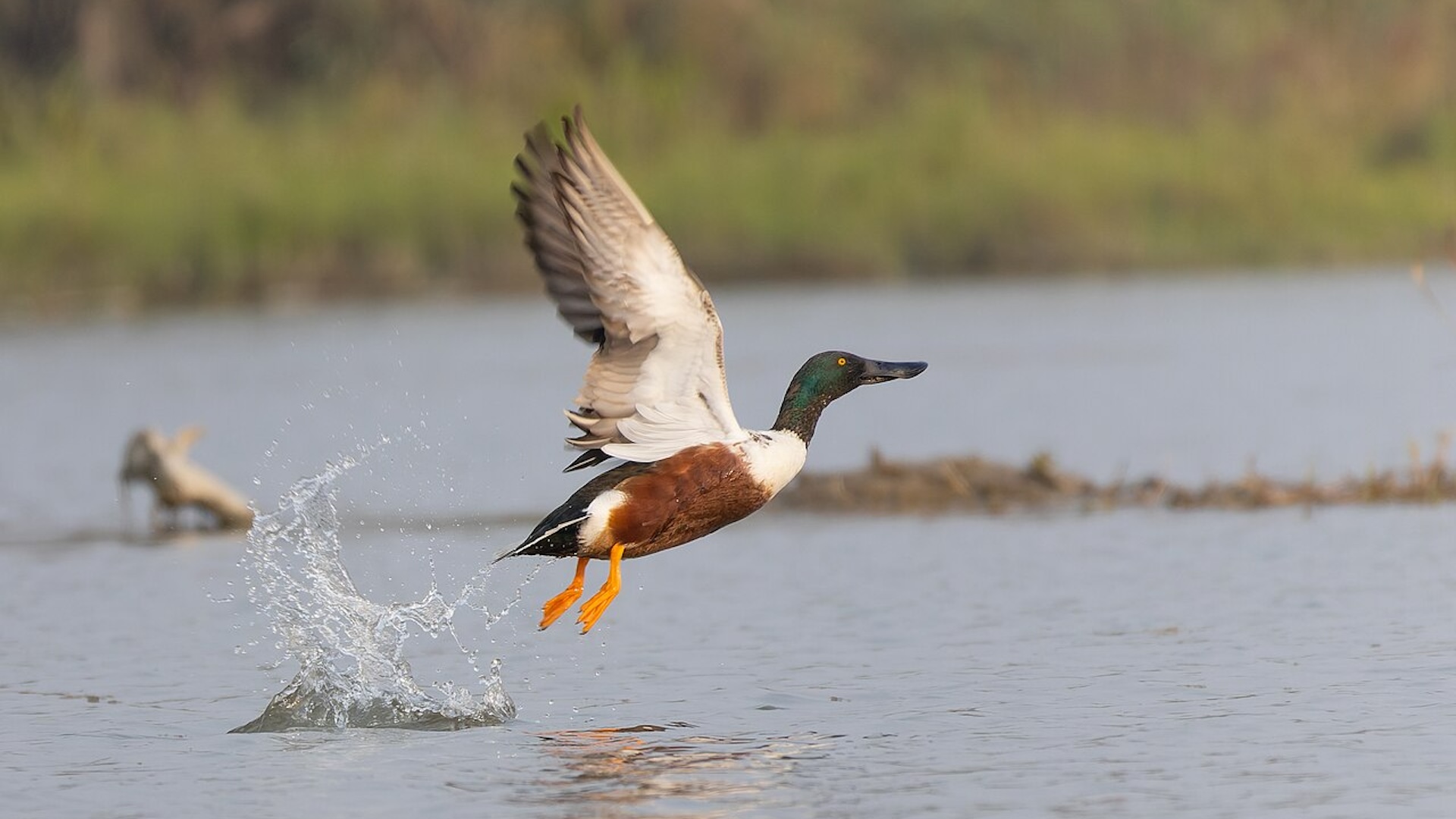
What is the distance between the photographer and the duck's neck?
8.26 m

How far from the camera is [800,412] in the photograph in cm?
828

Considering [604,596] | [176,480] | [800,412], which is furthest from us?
[176,480]

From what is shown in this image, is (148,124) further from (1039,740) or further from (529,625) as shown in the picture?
(1039,740)

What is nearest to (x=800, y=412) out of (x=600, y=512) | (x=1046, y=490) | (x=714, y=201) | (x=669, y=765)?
(x=600, y=512)

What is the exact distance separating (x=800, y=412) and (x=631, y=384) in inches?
24.3

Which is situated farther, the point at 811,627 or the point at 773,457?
the point at 811,627

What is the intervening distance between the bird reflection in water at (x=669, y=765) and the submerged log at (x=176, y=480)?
6.29 metres

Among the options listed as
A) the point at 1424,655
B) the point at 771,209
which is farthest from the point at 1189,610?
the point at 771,209

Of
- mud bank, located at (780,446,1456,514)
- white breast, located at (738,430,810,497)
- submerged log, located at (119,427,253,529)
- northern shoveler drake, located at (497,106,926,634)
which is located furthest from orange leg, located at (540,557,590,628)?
submerged log, located at (119,427,253,529)

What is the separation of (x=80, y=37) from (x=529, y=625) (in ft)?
86.7

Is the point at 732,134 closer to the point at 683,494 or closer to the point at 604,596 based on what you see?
the point at 604,596

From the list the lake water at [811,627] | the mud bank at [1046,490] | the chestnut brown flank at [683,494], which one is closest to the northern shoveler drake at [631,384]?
the chestnut brown flank at [683,494]

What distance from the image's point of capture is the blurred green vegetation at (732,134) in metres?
28.1

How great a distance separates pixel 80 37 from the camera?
3466 cm
